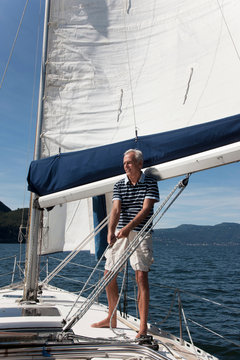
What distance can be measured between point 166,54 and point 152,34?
17.8 inches

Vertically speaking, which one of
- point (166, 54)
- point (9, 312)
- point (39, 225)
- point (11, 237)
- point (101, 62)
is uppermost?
point (11, 237)

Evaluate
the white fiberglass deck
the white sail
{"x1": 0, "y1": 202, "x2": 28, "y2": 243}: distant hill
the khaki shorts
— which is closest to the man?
the khaki shorts

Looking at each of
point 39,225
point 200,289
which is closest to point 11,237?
point 200,289

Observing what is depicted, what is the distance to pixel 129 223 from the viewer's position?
8.29 ft

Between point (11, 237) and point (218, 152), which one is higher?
point (11, 237)

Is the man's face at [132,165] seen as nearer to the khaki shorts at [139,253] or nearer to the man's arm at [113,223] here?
the man's arm at [113,223]

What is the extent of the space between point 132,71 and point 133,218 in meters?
2.28

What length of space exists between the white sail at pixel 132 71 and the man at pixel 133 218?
0.43 metres

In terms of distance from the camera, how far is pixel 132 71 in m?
4.08

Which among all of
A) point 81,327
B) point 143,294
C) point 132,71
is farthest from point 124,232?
point 132,71

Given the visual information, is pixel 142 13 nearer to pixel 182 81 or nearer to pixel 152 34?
pixel 152 34

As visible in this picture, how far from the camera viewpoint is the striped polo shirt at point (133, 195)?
8.66 ft

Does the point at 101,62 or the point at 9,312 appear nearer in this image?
the point at 9,312

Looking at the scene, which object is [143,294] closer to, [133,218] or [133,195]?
[133,218]
